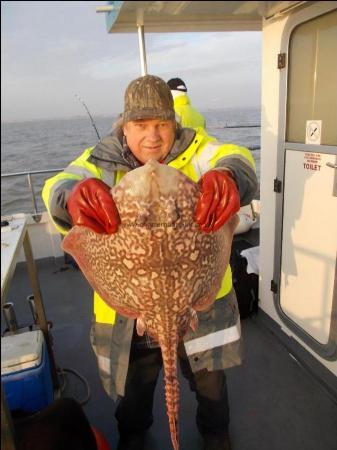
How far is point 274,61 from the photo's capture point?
331 cm

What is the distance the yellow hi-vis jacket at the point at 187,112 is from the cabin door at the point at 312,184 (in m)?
1.58

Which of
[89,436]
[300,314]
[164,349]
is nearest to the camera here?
[164,349]

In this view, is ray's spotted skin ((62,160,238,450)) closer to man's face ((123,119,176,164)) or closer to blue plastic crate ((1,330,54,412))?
man's face ((123,119,176,164))

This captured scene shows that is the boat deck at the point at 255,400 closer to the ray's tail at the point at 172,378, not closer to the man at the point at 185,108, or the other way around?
the ray's tail at the point at 172,378

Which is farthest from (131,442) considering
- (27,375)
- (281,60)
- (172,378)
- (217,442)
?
(281,60)

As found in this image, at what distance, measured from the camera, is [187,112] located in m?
4.65

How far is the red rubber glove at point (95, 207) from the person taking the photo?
1.37 meters

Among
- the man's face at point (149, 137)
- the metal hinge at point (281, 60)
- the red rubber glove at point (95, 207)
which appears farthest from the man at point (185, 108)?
the red rubber glove at point (95, 207)

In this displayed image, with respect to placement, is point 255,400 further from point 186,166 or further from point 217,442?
point 186,166

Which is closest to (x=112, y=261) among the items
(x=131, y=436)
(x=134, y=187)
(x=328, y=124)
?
(x=134, y=187)

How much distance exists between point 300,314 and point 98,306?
231cm

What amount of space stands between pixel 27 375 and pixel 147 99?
6.21 ft

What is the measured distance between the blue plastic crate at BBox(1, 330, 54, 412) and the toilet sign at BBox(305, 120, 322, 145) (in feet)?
9.29

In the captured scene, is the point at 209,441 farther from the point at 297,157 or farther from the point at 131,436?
the point at 297,157
